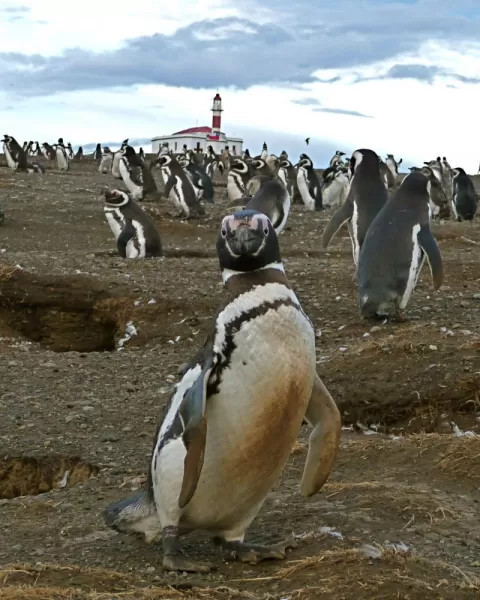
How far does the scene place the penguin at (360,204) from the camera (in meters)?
9.30

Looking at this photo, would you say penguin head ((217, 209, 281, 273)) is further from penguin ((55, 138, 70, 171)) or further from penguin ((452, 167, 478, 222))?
penguin ((55, 138, 70, 171))

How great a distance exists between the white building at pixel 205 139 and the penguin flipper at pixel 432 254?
51.8 meters

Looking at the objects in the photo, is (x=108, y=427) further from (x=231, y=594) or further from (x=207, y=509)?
(x=231, y=594)

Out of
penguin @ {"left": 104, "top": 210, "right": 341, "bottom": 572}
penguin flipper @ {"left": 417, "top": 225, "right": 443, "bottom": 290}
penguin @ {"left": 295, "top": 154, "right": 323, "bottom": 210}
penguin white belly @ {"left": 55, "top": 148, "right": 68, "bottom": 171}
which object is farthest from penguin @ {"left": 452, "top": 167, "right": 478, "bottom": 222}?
penguin white belly @ {"left": 55, "top": 148, "right": 68, "bottom": 171}

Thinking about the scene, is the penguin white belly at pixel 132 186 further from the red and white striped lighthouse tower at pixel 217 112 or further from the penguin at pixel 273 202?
the red and white striped lighthouse tower at pixel 217 112

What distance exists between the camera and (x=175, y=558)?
127 inches

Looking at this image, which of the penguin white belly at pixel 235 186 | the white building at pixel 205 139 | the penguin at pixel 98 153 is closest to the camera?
the penguin white belly at pixel 235 186

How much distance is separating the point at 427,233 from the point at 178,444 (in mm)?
5090

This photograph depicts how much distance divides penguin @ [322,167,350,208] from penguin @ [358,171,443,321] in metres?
13.2

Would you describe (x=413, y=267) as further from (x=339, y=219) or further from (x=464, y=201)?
(x=464, y=201)

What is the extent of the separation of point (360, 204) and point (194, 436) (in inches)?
264

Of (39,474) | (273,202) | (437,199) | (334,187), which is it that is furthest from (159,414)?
(334,187)

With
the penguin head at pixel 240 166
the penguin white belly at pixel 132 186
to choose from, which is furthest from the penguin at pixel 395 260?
the penguin white belly at pixel 132 186

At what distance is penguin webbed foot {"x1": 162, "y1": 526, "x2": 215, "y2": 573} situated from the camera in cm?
319
